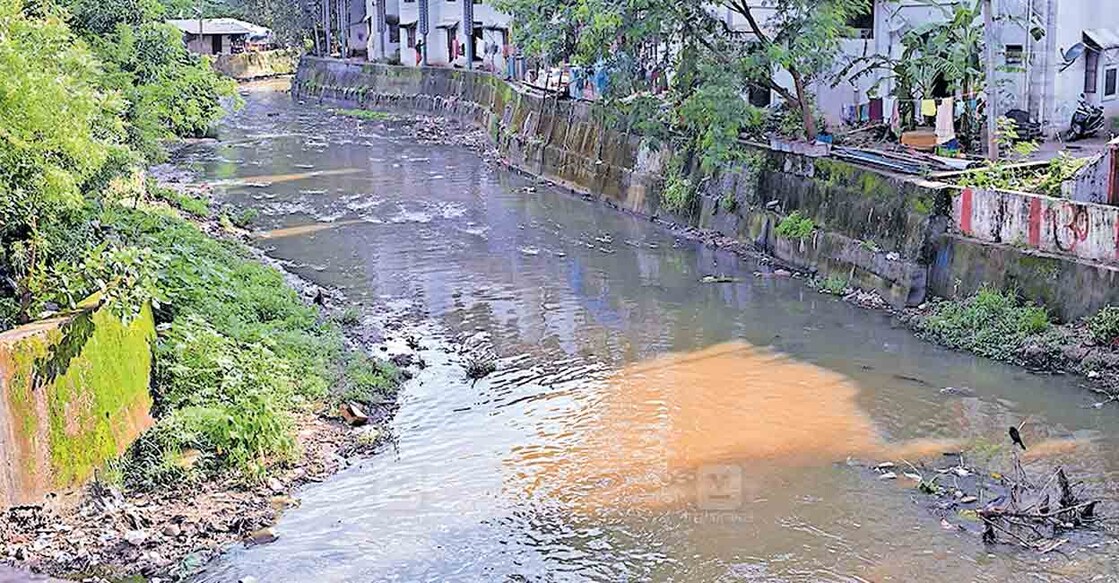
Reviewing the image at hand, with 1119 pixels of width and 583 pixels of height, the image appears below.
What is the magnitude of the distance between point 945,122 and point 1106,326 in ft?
24.6

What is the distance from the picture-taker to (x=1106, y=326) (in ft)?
56.0

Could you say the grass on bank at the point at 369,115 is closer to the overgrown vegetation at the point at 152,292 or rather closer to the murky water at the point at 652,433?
the murky water at the point at 652,433

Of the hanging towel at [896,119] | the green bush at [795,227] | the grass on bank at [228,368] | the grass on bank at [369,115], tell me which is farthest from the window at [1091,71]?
the grass on bank at [369,115]

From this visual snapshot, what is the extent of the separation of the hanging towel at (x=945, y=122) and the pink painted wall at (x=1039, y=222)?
371 cm

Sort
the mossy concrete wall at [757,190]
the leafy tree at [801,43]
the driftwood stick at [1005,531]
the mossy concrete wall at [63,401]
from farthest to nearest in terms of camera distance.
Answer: the leafy tree at [801,43] < the mossy concrete wall at [757,190] < the driftwood stick at [1005,531] < the mossy concrete wall at [63,401]

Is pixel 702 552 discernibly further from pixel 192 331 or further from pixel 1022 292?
pixel 1022 292

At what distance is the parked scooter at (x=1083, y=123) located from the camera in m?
26.1

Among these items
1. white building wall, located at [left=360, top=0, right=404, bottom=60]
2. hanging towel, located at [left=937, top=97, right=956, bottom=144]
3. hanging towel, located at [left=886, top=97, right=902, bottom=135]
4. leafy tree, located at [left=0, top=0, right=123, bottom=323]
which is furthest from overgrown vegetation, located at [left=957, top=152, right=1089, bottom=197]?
white building wall, located at [left=360, top=0, right=404, bottom=60]

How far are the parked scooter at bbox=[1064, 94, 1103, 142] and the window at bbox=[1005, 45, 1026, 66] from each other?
155 centimetres

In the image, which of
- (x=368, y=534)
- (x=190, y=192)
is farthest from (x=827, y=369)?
(x=190, y=192)

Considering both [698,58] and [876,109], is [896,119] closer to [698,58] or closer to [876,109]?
[876,109]

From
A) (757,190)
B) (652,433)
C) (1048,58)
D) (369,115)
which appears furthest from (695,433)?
(369,115)

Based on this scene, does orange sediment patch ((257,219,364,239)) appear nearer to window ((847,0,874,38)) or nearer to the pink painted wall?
window ((847,0,874,38))

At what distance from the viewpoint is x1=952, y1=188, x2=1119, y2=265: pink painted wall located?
17703 mm
